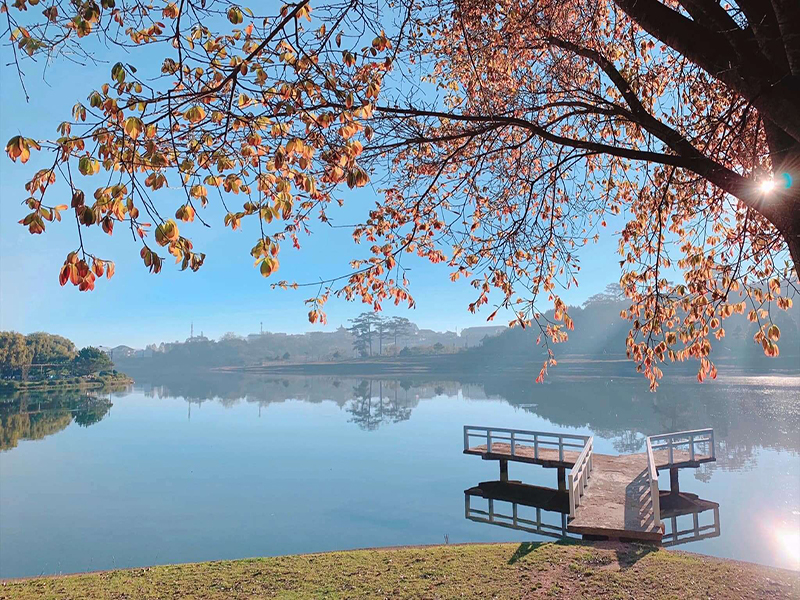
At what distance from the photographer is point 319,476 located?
1933 centimetres

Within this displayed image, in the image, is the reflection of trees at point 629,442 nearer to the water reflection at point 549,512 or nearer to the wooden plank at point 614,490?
the wooden plank at point 614,490

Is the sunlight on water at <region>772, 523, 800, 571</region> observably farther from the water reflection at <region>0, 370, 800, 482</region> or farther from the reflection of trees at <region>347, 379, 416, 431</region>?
the reflection of trees at <region>347, 379, 416, 431</region>

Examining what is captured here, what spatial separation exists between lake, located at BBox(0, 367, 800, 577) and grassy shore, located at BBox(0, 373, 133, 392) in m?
18.3

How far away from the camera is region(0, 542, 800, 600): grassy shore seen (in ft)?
18.9

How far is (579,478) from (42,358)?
74.1 meters

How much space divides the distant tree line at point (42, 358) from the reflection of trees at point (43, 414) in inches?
235

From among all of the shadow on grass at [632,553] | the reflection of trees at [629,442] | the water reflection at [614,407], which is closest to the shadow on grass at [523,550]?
the shadow on grass at [632,553]

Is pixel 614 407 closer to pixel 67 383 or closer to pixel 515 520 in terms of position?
pixel 515 520

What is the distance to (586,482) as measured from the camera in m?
11.0

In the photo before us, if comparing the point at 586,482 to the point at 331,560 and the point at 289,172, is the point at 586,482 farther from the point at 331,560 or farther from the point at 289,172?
the point at 289,172

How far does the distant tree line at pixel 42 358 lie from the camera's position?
59.3 m

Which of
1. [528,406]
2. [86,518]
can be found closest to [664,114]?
[86,518]

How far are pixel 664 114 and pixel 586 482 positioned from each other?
318 inches

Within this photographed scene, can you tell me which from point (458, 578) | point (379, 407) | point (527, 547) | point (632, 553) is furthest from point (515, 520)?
point (379, 407)
